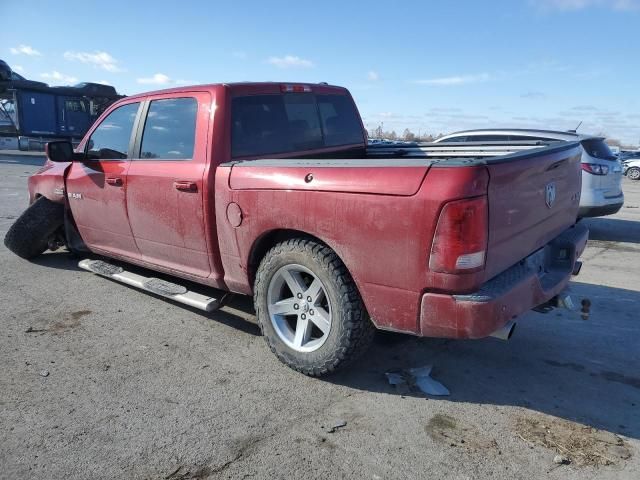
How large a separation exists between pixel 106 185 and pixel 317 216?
2.61 metres

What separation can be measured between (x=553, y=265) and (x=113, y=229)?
12.5 ft

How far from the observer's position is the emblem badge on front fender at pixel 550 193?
324 cm

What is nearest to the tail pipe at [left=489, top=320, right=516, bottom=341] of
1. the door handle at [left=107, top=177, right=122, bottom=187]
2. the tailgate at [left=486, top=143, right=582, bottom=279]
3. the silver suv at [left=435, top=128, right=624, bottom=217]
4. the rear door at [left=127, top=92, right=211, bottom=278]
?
the tailgate at [left=486, top=143, right=582, bottom=279]

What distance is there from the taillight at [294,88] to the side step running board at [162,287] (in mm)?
1826

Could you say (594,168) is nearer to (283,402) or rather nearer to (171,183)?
(171,183)

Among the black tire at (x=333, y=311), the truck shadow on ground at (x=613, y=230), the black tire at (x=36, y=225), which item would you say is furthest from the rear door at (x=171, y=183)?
the truck shadow on ground at (x=613, y=230)

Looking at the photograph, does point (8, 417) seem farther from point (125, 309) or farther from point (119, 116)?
point (119, 116)

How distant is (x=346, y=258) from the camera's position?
3.00m

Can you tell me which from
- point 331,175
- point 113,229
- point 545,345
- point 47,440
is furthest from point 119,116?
point 545,345

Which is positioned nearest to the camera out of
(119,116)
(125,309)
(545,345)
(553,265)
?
(553,265)

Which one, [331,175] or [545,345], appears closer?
[331,175]

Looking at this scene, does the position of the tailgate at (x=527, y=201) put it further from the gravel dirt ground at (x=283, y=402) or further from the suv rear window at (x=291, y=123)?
the suv rear window at (x=291, y=123)

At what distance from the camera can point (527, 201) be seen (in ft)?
9.78

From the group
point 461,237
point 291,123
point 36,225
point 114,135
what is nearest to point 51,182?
point 36,225
